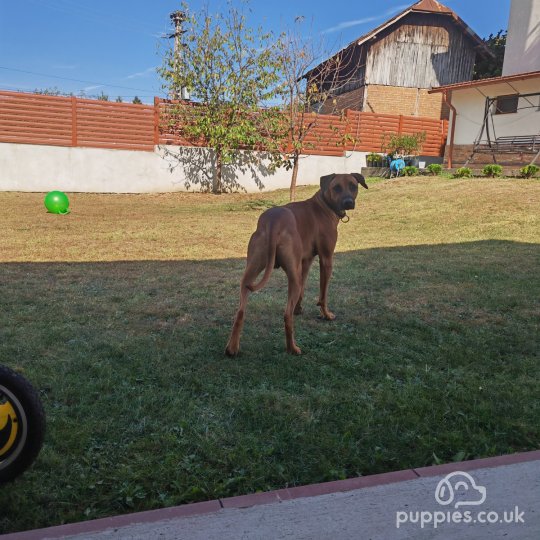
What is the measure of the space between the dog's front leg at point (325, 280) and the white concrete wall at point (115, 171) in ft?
45.9

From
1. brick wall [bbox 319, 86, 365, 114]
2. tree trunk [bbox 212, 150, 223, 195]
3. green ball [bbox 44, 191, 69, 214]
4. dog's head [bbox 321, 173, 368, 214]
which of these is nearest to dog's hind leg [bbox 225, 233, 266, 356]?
dog's head [bbox 321, 173, 368, 214]

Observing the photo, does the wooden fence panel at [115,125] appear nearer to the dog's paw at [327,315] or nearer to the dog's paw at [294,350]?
the dog's paw at [327,315]

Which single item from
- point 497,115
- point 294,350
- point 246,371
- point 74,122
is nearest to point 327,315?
point 294,350

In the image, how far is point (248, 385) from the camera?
10.3 feet

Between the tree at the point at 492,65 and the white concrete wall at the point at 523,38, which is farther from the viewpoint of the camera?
the tree at the point at 492,65

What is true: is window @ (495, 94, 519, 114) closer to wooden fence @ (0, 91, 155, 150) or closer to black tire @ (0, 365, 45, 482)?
wooden fence @ (0, 91, 155, 150)

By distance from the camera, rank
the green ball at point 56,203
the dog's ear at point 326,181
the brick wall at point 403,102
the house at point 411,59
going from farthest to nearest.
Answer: the brick wall at point 403,102 → the house at point 411,59 → the green ball at point 56,203 → the dog's ear at point 326,181

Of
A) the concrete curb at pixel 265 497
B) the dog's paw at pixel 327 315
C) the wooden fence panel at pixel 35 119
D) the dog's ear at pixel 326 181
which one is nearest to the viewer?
the concrete curb at pixel 265 497

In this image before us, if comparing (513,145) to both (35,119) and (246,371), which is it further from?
(246,371)

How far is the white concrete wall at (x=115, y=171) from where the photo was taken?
615 inches

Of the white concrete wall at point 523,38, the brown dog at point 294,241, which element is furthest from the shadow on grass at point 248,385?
the white concrete wall at point 523,38

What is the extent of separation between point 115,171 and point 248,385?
600 inches

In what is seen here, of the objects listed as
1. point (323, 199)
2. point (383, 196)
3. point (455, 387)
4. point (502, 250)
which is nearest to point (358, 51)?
point (383, 196)

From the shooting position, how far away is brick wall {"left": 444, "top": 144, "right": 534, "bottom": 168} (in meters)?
16.6
